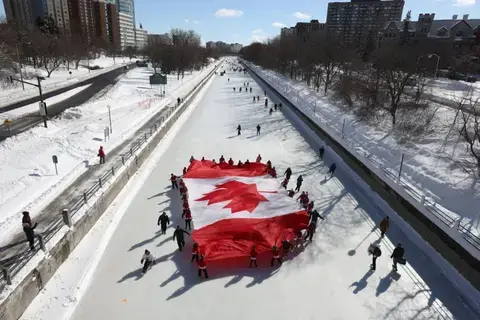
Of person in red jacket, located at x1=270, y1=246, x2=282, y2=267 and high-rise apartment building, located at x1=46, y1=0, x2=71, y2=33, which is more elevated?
high-rise apartment building, located at x1=46, y1=0, x2=71, y2=33

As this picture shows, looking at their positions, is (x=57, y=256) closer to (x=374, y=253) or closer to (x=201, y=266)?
(x=201, y=266)

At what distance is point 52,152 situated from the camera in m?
20.7

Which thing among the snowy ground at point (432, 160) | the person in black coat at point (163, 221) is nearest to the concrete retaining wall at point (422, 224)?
the snowy ground at point (432, 160)

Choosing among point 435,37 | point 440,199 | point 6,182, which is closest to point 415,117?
point 440,199

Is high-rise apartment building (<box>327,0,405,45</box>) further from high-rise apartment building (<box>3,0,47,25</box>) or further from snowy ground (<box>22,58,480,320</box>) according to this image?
snowy ground (<box>22,58,480,320</box>)

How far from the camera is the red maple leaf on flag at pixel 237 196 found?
1360 centimetres

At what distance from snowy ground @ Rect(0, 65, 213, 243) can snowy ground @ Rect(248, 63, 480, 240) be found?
55.1 ft

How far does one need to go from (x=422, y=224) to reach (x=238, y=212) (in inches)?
302

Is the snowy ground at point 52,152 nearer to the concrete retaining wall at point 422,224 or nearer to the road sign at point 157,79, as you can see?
the concrete retaining wall at point 422,224

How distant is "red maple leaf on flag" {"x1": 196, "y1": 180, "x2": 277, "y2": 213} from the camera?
44.6 feet

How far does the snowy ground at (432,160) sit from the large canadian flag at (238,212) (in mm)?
6377

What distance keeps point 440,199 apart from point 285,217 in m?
8.49

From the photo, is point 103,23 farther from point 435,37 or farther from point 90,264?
point 90,264

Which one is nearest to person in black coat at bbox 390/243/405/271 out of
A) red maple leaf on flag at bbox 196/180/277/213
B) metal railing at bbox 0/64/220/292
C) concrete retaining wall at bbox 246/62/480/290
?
concrete retaining wall at bbox 246/62/480/290
